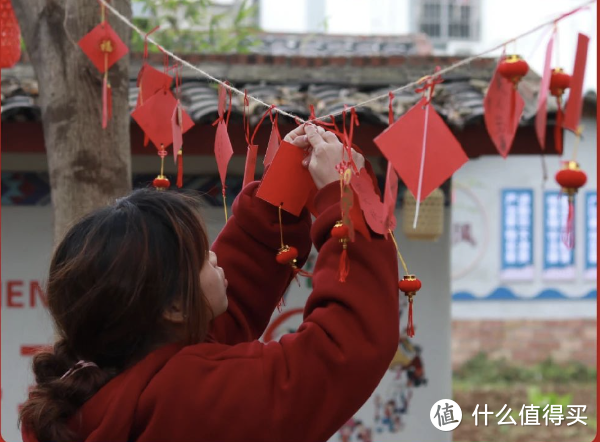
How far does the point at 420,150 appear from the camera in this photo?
4.66ft

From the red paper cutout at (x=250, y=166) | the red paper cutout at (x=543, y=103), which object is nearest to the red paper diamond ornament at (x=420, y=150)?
the red paper cutout at (x=543, y=103)

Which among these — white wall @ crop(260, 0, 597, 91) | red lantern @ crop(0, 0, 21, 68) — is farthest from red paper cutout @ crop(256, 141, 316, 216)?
white wall @ crop(260, 0, 597, 91)

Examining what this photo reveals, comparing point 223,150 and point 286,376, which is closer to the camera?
point 286,376

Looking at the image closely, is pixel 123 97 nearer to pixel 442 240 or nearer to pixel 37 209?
pixel 37 209

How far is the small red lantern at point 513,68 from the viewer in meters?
1.59

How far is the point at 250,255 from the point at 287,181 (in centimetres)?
19

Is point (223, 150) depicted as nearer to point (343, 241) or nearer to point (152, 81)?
point (152, 81)

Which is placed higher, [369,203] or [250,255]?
[369,203]

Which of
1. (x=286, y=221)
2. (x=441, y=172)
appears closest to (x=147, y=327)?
(x=286, y=221)

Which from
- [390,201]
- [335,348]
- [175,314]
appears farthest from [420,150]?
[175,314]

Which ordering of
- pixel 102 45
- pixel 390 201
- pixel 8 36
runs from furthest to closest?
pixel 8 36, pixel 102 45, pixel 390 201

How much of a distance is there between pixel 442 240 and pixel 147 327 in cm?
277

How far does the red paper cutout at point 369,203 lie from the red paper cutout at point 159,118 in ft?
2.69

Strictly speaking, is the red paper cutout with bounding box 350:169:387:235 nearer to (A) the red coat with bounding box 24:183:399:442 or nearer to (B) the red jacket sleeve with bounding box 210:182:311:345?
(A) the red coat with bounding box 24:183:399:442
